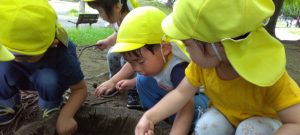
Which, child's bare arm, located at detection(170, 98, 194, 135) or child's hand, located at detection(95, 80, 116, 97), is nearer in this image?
child's bare arm, located at detection(170, 98, 194, 135)

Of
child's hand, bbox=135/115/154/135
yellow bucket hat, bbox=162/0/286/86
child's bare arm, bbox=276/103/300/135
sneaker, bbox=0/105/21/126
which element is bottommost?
sneaker, bbox=0/105/21/126

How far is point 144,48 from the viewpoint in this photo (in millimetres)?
1552

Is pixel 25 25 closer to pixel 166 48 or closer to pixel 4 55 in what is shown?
pixel 4 55

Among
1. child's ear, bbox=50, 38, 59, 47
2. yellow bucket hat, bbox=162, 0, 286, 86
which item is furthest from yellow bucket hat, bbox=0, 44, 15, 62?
yellow bucket hat, bbox=162, 0, 286, 86

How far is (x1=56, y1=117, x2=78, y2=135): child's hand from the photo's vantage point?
64.5 inches

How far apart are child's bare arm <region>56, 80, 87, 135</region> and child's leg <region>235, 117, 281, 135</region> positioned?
29.0 inches

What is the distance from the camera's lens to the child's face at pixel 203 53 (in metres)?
1.12

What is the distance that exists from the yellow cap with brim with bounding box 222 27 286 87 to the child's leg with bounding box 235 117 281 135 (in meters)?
0.26

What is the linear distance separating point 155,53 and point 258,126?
0.53m

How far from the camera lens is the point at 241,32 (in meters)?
1.03

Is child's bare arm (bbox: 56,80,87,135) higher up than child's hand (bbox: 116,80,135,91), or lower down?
higher up

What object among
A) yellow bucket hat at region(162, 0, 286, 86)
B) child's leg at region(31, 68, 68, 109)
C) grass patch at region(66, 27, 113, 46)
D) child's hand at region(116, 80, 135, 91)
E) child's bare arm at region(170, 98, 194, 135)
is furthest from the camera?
grass patch at region(66, 27, 113, 46)

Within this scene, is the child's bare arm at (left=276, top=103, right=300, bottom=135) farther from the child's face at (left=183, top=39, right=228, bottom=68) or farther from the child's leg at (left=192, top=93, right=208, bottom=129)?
the child's leg at (left=192, top=93, right=208, bottom=129)

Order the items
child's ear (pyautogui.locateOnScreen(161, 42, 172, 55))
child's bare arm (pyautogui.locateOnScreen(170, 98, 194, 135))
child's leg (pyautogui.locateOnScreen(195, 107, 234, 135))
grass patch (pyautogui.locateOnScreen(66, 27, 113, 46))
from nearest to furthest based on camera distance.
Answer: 1. child's leg (pyautogui.locateOnScreen(195, 107, 234, 135))
2. child's bare arm (pyautogui.locateOnScreen(170, 98, 194, 135))
3. child's ear (pyautogui.locateOnScreen(161, 42, 172, 55))
4. grass patch (pyautogui.locateOnScreen(66, 27, 113, 46))
